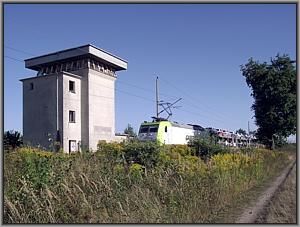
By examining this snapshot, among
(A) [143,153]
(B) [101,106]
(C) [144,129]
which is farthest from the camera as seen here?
(B) [101,106]

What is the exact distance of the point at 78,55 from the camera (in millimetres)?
45969

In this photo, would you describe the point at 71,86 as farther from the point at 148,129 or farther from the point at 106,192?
the point at 106,192

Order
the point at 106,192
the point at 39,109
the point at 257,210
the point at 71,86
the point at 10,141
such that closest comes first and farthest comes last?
the point at 106,192
the point at 257,210
the point at 10,141
the point at 39,109
the point at 71,86

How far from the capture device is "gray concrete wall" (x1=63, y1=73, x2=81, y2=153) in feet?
133

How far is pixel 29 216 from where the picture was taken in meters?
5.45

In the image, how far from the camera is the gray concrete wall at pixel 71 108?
40578mm

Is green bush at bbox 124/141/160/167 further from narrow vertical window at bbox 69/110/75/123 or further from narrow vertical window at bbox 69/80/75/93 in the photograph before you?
narrow vertical window at bbox 69/80/75/93

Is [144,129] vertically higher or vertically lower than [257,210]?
higher

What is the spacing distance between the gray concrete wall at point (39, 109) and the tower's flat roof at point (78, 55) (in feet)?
18.0

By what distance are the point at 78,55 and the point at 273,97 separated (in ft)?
82.8

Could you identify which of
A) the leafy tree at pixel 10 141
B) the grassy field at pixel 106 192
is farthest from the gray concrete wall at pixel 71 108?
the grassy field at pixel 106 192

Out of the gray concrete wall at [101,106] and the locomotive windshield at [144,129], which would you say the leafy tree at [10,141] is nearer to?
the locomotive windshield at [144,129]

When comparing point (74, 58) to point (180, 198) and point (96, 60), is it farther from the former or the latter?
point (180, 198)

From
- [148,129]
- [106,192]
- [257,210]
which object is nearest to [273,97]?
Answer: [148,129]
